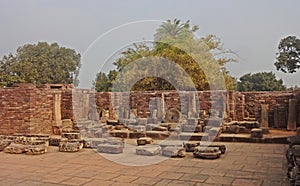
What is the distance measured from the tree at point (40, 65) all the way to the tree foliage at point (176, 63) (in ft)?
14.4

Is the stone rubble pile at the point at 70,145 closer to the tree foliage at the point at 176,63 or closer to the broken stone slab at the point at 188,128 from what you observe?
the broken stone slab at the point at 188,128

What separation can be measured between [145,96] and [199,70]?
493 centimetres

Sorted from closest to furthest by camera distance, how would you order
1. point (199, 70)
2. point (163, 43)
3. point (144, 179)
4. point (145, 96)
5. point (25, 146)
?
point (144, 179) < point (25, 146) < point (145, 96) < point (199, 70) < point (163, 43)

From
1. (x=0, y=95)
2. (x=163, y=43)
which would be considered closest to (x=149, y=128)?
(x=0, y=95)

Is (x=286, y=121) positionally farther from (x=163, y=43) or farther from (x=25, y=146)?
(x=163, y=43)

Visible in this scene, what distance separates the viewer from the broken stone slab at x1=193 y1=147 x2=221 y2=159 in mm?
5684

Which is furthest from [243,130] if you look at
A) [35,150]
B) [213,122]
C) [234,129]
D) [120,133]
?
[35,150]

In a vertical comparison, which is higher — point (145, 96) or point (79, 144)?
point (145, 96)

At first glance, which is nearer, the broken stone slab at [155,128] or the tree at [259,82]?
the broken stone slab at [155,128]

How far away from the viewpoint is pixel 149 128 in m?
9.24

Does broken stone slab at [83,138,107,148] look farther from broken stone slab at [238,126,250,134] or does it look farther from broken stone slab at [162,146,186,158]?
broken stone slab at [238,126,250,134]

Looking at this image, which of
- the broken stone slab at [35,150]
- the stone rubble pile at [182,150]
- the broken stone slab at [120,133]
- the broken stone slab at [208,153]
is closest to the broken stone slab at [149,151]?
the stone rubble pile at [182,150]

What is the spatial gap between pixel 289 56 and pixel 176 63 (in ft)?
26.0

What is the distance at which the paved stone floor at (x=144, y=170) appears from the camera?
4.22m
